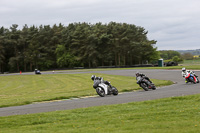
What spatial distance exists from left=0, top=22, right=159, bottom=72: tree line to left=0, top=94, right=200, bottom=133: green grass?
261ft

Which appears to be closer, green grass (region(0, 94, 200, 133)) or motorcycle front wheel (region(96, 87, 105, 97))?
green grass (region(0, 94, 200, 133))

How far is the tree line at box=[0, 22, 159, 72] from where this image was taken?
92312 mm

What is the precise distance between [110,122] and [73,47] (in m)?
92.9

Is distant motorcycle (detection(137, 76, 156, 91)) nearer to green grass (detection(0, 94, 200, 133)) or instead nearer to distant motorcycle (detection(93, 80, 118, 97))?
distant motorcycle (detection(93, 80, 118, 97))

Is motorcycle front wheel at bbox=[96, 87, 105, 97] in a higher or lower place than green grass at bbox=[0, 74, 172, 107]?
higher

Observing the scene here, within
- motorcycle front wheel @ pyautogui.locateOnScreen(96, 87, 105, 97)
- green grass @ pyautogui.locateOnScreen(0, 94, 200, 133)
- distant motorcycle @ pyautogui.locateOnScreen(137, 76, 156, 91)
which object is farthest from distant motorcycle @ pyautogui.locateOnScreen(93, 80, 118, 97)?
green grass @ pyautogui.locateOnScreen(0, 94, 200, 133)

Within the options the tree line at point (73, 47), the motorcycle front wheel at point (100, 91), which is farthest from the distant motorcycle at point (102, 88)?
the tree line at point (73, 47)

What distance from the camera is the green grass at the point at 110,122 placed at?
708cm

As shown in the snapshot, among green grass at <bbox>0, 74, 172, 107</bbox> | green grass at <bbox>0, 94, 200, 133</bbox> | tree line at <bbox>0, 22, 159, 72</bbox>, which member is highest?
tree line at <bbox>0, 22, 159, 72</bbox>

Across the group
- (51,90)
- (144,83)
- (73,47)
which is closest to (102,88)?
(144,83)

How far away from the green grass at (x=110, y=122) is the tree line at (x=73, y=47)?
7963 centimetres

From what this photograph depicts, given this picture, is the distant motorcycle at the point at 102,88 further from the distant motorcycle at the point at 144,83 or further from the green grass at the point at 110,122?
the green grass at the point at 110,122

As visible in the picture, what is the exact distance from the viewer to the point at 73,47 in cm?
10012

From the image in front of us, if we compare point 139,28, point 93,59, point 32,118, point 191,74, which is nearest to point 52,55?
point 93,59
